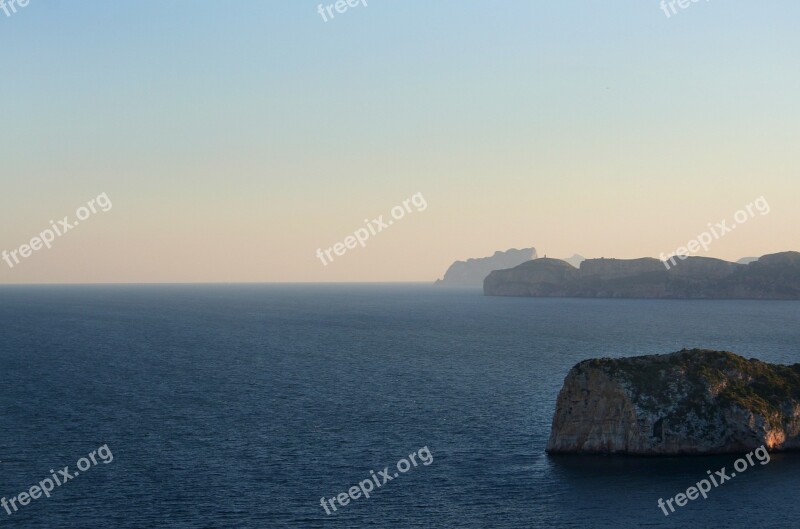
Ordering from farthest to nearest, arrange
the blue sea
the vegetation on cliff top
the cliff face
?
the vegetation on cliff top → the cliff face → the blue sea

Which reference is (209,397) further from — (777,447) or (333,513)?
(777,447)

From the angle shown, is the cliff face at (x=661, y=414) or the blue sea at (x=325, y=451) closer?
the blue sea at (x=325, y=451)

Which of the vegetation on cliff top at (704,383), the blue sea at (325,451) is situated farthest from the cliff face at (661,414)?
the blue sea at (325,451)

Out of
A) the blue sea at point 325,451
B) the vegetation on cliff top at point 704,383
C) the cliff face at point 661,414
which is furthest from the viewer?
the vegetation on cliff top at point 704,383

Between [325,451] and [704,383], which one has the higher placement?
[325,451]

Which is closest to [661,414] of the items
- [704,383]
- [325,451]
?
[704,383]

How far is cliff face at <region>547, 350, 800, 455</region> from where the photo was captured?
62375 millimetres

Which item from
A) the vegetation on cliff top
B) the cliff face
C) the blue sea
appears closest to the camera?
the blue sea

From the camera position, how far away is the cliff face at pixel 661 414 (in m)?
62.4

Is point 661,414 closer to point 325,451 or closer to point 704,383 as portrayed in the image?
point 704,383

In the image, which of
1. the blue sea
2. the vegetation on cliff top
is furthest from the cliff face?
the blue sea

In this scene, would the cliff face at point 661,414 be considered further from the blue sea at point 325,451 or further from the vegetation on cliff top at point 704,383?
the blue sea at point 325,451

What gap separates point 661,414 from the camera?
6284 centimetres

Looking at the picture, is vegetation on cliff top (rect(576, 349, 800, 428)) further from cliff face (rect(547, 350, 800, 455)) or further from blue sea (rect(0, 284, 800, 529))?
blue sea (rect(0, 284, 800, 529))
